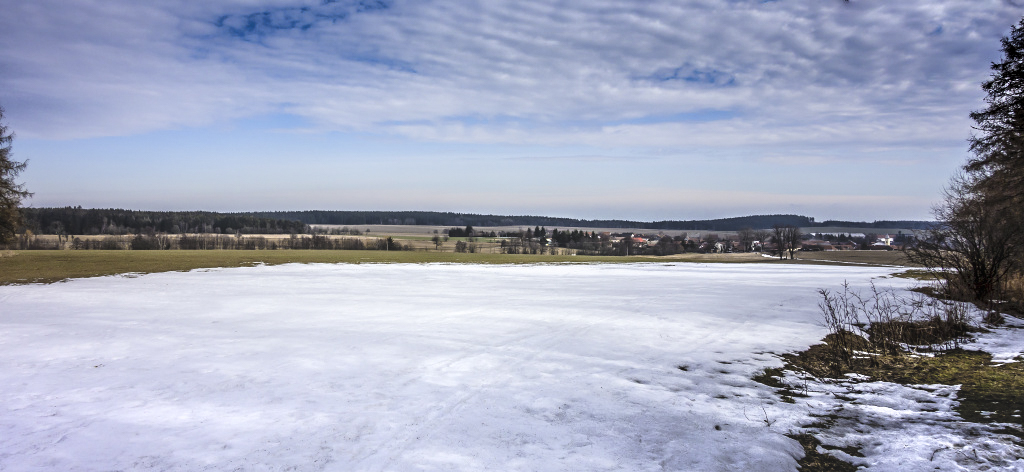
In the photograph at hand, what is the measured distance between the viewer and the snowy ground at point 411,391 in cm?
544

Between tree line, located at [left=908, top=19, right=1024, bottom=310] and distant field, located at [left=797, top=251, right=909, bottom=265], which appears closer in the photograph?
tree line, located at [left=908, top=19, right=1024, bottom=310]

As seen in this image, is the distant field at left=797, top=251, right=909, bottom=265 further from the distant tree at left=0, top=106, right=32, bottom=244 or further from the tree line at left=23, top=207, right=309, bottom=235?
the tree line at left=23, top=207, right=309, bottom=235

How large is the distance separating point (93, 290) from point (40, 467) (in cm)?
1890

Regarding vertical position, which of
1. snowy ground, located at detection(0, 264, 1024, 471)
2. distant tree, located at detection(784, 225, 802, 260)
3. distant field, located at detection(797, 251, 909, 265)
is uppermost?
distant tree, located at detection(784, 225, 802, 260)

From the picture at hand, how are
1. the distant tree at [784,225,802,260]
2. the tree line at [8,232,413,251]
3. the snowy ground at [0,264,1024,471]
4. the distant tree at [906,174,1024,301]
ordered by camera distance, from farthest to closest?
1. the distant tree at [784,225,802,260]
2. the tree line at [8,232,413,251]
3. the distant tree at [906,174,1024,301]
4. the snowy ground at [0,264,1024,471]

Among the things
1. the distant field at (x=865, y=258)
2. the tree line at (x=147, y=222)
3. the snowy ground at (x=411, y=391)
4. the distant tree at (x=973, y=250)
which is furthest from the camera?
the tree line at (x=147, y=222)

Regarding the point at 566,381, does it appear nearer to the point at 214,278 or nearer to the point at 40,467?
the point at 40,467

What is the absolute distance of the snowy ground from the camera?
5.44m

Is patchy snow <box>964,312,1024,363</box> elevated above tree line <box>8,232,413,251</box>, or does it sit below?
above

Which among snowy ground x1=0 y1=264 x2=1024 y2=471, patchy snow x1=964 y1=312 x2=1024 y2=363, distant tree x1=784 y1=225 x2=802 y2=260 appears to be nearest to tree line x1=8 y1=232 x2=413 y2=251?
snowy ground x1=0 y1=264 x2=1024 y2=471

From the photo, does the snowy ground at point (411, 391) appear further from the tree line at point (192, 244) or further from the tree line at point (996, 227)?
the tree line at point (192, 244)

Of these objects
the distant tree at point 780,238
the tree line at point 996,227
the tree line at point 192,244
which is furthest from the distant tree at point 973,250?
the distant tree at point 780,238

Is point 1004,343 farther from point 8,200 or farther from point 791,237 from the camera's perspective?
point 791,237

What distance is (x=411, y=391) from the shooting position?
7648mm
